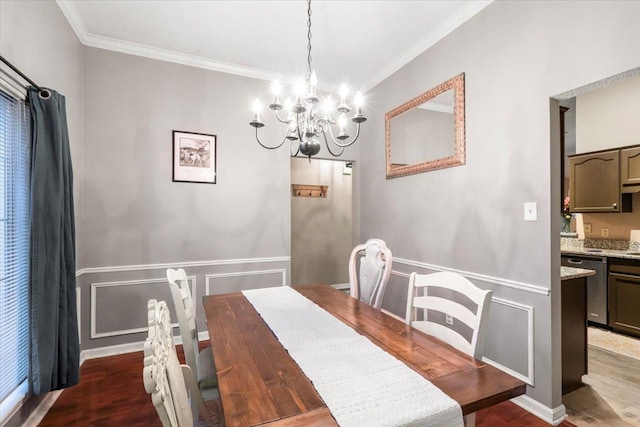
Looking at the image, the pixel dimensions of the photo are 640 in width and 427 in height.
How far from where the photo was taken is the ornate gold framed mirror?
243 cm

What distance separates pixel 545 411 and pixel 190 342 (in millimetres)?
2137

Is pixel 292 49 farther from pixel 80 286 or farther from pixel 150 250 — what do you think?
pixel 80 286

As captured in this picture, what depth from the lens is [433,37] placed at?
2.63 meters

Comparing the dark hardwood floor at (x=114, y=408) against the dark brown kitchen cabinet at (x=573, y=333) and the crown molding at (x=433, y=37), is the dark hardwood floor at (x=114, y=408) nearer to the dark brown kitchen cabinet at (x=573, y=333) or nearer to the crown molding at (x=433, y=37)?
the dark brown kitchen cabinet at (x=573, y=333)

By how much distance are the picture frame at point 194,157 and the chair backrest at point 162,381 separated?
2359mm

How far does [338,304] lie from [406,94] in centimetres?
223

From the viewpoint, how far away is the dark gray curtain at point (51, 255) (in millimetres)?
1728

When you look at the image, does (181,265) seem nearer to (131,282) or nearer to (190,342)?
(131,282)

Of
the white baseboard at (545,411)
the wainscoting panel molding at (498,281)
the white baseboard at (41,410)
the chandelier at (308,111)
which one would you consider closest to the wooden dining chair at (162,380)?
the chandelier at (308,111)

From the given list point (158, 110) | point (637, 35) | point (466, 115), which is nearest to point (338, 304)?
point (466, 115)

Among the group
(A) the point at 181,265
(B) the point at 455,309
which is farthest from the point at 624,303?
(A) the point at 181,265

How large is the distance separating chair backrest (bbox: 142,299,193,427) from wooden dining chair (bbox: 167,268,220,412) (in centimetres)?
57

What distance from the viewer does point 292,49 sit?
2.87m

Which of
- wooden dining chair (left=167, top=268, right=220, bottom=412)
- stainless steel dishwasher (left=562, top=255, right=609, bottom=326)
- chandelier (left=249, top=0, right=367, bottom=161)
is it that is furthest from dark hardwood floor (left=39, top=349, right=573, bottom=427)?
stainless steel dishwasher (left=562, top=255, right=609, bottom=326)
